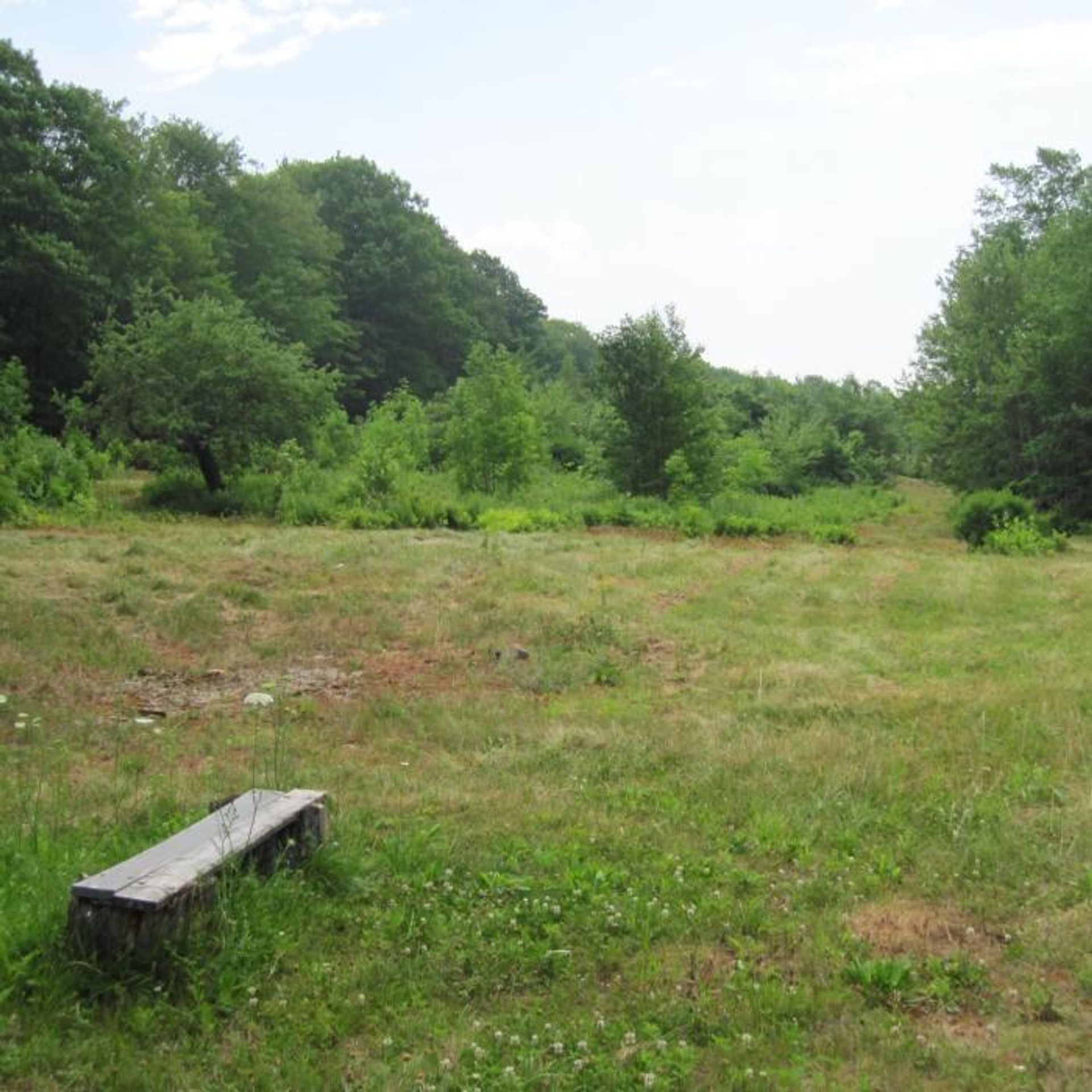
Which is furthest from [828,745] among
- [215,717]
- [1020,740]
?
[215,717]

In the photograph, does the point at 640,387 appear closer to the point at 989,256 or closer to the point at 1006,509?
the point at 1006,509

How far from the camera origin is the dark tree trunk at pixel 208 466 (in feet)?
A: 64.2

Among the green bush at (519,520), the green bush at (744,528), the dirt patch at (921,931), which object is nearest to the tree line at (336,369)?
the green bush at (519,520)

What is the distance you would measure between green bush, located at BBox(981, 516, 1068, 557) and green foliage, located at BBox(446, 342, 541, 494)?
10691mm

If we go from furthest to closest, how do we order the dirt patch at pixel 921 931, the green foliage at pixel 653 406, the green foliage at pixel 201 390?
1. the green foliage at pixel 653 406
2. the green foliage at pixel 201 390
3. the dirt patch at pixel 921 931

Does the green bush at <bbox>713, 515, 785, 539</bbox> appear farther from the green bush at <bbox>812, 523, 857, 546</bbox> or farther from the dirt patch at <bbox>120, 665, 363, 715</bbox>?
the dirt patch at <bbox>120, 665, 363, 715</bbox>

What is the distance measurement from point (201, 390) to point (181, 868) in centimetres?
1721

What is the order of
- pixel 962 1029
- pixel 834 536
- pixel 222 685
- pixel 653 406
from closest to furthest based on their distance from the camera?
pixel 962 1029 → pixel 222 685 → pixel 834 536 → pixel 653 406

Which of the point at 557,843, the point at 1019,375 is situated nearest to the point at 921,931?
the point at 557,843

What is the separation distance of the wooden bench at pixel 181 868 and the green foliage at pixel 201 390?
15.9 meters

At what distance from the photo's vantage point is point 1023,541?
1970 cm

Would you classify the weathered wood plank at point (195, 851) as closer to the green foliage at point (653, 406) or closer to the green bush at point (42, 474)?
the green bush at point (42, 474)

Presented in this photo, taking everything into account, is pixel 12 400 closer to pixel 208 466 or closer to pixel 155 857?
pixel 208 466

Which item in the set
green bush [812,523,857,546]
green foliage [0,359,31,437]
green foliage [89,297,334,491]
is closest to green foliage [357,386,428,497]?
green foliage [89,297,334,491]
